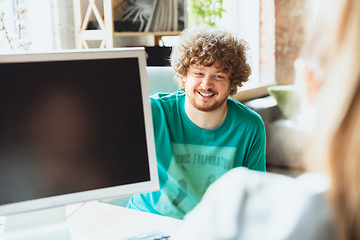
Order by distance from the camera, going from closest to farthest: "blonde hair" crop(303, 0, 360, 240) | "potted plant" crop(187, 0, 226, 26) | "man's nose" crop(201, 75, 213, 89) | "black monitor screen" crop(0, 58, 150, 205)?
"blonde hair" crop(303, 0, 360, 240) → "black monitor screen" crop(0, 58, 150, 205) → "man's nose" crop(201, 75, 213, 89) → "potted plant" crop(187, 0, 226, 26)

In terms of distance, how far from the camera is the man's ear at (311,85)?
1.08 feet

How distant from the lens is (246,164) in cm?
133

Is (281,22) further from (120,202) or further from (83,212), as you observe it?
(83,212)

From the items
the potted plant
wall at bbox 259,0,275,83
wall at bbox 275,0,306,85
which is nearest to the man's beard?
the potted plant

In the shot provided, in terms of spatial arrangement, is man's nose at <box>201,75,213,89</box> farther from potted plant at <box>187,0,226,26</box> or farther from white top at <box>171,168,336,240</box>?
potted plant at <box>187,0,226,26</box>

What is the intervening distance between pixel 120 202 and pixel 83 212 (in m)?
0.45

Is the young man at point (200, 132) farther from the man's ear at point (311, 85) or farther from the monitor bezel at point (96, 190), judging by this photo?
the man's ear at point (311, 85)

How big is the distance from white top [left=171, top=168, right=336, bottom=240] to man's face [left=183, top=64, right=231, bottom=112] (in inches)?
37.5

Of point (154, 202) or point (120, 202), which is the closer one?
point (154, 202)

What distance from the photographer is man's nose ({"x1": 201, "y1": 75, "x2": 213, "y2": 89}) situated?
136 cm

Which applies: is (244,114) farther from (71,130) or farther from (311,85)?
(311,85)

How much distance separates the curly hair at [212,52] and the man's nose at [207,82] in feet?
0.16

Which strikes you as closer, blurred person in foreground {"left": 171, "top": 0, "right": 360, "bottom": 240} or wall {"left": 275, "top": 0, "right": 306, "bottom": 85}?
blurred person in foreground {"left": 171, "top": 0, "right": 360, "bottom": 240}

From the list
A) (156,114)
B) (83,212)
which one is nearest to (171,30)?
(156,114)
